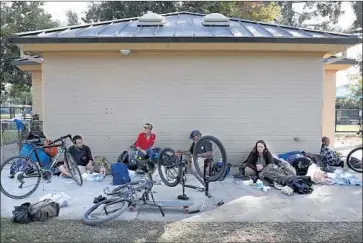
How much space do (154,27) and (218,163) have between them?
4509mm

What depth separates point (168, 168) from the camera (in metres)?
6.67

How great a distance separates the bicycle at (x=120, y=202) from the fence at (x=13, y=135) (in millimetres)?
4426

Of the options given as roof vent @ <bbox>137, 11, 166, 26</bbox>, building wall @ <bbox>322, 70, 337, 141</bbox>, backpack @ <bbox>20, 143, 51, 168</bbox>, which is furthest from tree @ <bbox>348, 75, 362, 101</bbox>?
building wall @ <bbox>322, 70, 337, 141</bbox>

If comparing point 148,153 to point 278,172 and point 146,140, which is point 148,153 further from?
point 278,172

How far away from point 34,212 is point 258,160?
4281 mm

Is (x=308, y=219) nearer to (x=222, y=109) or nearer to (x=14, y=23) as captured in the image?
(x=222, y=109)

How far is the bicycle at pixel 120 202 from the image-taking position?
477 cm

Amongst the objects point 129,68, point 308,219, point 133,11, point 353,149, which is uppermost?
point 133,11

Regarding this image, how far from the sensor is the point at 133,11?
12.2 m

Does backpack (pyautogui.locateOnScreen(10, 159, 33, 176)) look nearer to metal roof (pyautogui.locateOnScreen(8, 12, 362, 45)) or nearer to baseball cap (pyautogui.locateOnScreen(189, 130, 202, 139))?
metal roof (pyautogui.locateOnScreen(8, 12, 362, 45))

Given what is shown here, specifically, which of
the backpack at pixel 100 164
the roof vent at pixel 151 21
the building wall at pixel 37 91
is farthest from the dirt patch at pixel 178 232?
the building wall at pixel 37 91

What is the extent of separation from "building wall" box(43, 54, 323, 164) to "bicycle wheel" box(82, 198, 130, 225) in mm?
3761

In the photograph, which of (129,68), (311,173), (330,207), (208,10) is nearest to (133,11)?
(208,10)

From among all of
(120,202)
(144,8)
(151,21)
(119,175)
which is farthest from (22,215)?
(144,8)
